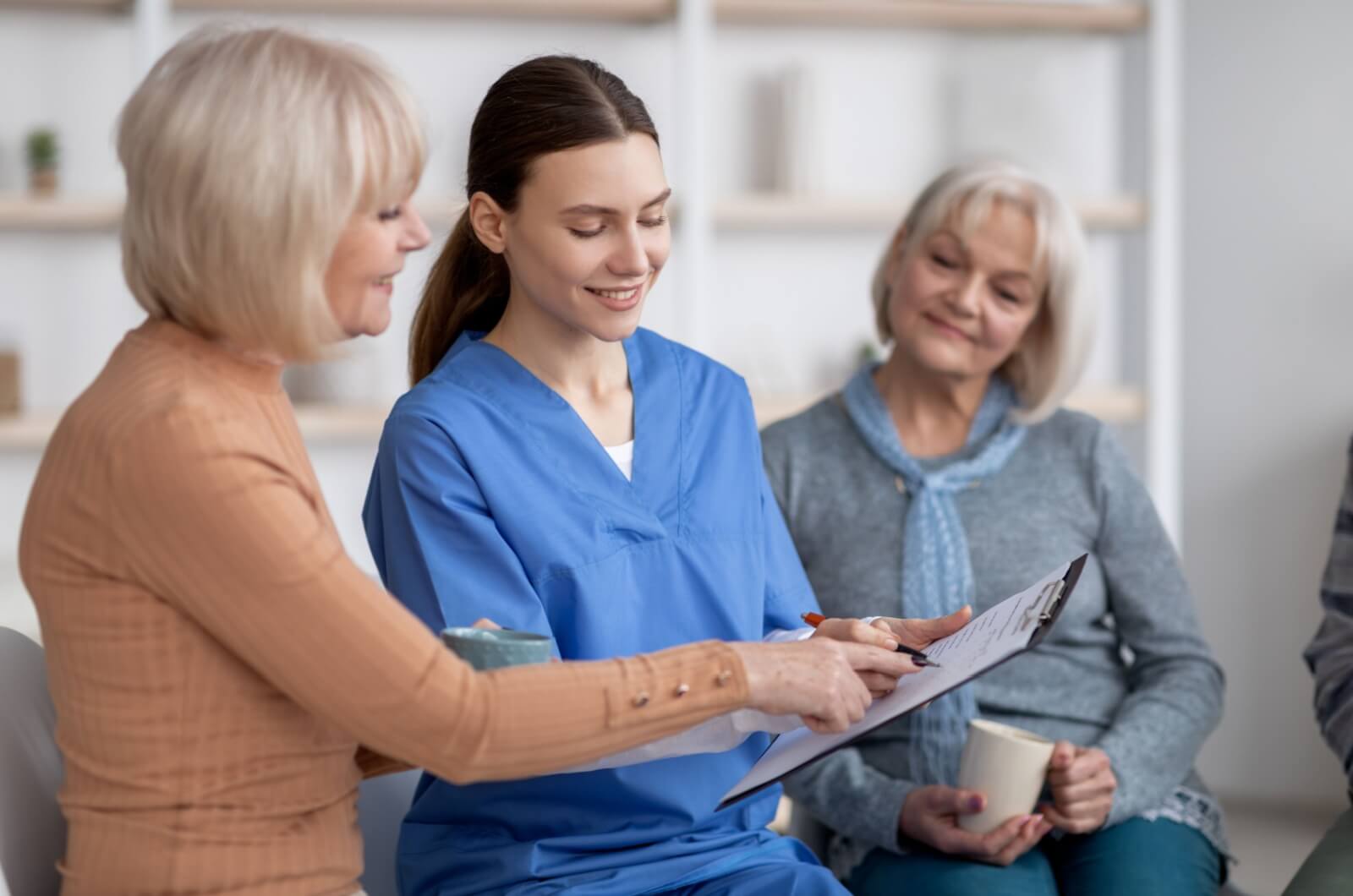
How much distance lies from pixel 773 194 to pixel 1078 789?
2299mm

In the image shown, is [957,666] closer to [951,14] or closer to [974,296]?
[974,296]

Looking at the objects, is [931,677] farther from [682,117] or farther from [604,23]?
[604,23]

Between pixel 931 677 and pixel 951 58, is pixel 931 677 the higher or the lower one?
the lower one

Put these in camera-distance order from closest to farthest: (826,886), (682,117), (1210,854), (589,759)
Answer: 1. (589,759)
2. (826,886)
3. (1210,854)
4. (682,117)

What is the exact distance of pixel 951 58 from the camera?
153 inches

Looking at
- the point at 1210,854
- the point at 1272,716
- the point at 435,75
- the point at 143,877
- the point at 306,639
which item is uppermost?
the point at 435,75

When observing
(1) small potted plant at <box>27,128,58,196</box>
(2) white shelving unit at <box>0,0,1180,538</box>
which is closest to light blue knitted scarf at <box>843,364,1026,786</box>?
(2) white shelving unit at <box>0,0,1180,538</box>

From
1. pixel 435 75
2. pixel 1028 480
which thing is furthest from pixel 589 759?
pixel 435 75

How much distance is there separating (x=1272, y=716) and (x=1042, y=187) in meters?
A: 2.35

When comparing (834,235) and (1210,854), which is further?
(834,235)

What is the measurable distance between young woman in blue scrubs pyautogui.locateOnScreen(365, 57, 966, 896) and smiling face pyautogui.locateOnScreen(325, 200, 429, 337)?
1.16ft

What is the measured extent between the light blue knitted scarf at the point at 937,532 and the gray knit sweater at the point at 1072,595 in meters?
0.02

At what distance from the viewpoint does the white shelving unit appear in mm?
3404

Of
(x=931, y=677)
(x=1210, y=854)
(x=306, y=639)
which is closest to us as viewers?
(x=306, y=639)
